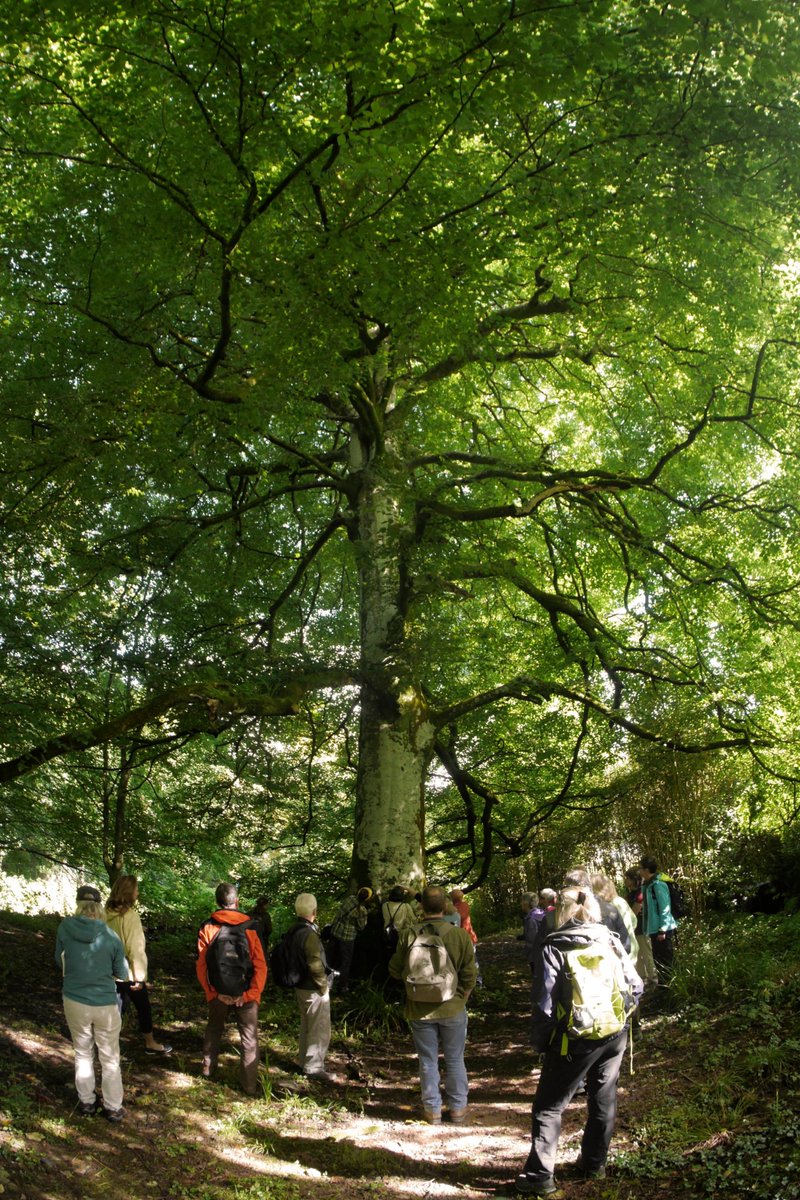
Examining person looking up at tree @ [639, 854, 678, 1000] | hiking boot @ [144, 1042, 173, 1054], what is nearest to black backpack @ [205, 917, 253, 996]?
hiking boot @ [144, 1042, 173, 1054]

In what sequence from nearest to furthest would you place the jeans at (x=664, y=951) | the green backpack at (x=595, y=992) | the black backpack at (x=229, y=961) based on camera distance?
the green backpack at (x=595, y=992) < the black backpack at (x=229, y=961) < the jeans at (x=664, y=951)

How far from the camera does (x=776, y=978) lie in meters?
6.67

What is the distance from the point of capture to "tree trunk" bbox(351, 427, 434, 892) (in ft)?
28.4

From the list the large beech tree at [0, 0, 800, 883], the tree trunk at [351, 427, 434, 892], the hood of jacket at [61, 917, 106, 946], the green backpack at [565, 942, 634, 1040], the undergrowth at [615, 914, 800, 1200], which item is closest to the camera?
the undergrowth at [615, 914, 800, 1200]

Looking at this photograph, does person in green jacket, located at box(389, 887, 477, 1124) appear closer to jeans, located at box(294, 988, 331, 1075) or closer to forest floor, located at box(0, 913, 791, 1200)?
forest floor, located at box(0, 913, 791, 1200)

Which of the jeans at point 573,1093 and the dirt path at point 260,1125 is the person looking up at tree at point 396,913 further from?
the jeans at point 573,1093

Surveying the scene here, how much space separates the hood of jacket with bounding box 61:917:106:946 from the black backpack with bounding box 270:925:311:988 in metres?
1.66

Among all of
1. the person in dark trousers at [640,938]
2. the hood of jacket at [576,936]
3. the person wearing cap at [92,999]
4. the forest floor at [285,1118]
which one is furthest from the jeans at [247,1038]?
the person in dark trousers at [640,938]

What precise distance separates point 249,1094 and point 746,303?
758 centimetres

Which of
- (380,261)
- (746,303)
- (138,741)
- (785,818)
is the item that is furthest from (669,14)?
(785,818)

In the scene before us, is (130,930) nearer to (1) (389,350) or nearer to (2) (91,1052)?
(2) (91,1052)

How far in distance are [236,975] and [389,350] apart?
542 cm

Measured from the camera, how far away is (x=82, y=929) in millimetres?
5352

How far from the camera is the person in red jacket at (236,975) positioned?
6113 millimetres
